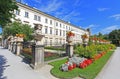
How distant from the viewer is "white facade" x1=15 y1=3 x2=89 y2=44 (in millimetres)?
40500

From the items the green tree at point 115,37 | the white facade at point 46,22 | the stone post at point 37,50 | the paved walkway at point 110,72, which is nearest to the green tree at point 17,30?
the white facade at point 46,22

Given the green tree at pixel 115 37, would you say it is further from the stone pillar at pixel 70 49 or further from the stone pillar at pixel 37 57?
the stone pillar at pixel 37 57

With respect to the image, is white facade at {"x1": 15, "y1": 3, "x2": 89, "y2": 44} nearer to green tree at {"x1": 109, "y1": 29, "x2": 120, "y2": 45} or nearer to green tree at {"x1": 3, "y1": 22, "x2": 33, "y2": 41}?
green tree at {"x1": 3, "y1": 22, "x2": 33, "y2": 41}

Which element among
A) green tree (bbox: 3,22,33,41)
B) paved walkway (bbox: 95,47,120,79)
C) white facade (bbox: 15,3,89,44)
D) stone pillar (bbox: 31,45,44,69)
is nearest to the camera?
paved walkway (bbox: 95,47,120,79)

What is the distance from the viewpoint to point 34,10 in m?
44.3

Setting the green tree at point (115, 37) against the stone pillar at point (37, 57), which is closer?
the stone pillar at point (37, 57)

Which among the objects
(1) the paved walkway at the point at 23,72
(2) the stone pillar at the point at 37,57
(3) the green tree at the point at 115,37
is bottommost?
(1) the paved walkway at the point at 23,72

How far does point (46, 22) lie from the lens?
49.8m

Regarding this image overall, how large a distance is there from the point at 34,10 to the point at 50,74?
37230mm

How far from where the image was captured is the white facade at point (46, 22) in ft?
133

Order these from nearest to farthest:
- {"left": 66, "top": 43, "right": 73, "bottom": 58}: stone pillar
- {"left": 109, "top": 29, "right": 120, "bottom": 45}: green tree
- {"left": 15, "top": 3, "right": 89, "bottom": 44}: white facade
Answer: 1. {"left": 66, "top": 43, "right": 73, "bottom": 58}: stone pillar
2. {"left": 15, "top": 3, "right": 89, "bottom": 44}: white facade
3. {"left": 109, "top": 29, "right": 120, "bottom": 45}: green tree

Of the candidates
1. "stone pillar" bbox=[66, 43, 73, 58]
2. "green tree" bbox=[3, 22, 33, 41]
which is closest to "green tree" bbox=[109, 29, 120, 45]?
"green tree" bbox=[3, 22, 33, 41]

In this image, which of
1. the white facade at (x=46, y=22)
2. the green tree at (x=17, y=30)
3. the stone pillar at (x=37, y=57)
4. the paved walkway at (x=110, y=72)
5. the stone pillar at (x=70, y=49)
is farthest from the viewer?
the white facade at (x=46, y=22)

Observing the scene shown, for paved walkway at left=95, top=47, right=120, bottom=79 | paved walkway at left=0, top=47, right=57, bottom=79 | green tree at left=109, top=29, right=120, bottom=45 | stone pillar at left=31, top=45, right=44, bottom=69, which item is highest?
green tree at left=109, top=29, right=120, bottom=45
